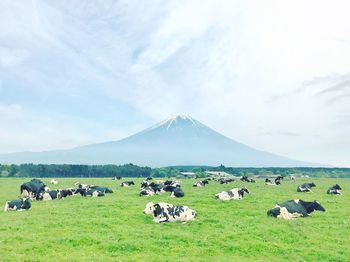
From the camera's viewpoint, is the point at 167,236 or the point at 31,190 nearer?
the point at 167,236

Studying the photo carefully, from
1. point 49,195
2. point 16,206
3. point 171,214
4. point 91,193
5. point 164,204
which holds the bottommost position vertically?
point 171,214

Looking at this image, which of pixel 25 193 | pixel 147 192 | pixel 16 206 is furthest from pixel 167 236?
pixel 25 193

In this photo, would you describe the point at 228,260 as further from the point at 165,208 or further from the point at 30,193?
the point at 30,193

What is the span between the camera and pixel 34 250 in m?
→ 12.6

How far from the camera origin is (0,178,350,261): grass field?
12.6m

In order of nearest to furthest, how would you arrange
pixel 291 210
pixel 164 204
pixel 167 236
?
pixel 167 236
pixel 164 204
pixel 291 210

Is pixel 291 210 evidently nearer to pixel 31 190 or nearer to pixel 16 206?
pixel 16 206

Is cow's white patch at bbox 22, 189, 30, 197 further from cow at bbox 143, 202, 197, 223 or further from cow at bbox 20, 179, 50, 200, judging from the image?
cow at bbox 143, 202, 197, 223

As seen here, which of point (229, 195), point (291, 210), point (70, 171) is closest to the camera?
point (291, 210)

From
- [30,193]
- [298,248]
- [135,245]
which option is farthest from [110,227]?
[30,193]

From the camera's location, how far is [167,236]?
1466cm

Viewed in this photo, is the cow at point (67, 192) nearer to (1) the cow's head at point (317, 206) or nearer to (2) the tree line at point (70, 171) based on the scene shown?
(1) the cow's head at point (317, 206)

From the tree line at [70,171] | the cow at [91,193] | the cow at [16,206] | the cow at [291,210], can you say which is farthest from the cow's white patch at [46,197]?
the tree line at [70,171]

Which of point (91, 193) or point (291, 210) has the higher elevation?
point (91, 193)
